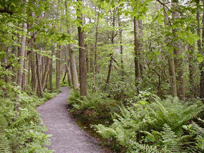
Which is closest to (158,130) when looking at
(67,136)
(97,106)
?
(67,136)

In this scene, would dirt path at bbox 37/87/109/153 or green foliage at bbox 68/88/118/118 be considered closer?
dirt path at bbox 37/87/109/153

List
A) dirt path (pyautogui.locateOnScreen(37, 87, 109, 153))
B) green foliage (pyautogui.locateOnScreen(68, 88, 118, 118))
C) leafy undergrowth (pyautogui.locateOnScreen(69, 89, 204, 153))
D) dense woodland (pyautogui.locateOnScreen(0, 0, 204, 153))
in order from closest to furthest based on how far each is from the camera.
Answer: dense woodland (pyautogui.locateOnScreen(0, 0, 204, 153)) → leafy undergrowth (pyautogui.locateOnScreen(69, 89, 204, 153)) → dirt path (pyautogui.locateOnScreen(37, 87, 109, 153)) → green foliage (pyautogui.locateOnScreen(68, 88, 118, 118))

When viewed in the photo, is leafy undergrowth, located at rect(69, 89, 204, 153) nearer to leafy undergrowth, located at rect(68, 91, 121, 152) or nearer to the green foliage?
leafy undergrowth, located at rect(68, 91, 121, 152)

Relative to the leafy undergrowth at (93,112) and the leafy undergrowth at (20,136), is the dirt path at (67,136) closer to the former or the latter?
the leafy undergrowth at (93,112)

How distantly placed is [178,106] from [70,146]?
3716 mm

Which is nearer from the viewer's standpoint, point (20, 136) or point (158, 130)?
point (20, 136)

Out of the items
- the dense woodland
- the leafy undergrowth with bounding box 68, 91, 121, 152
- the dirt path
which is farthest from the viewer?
the leafy undergrowth with bounding box 68, 91, 121, 152

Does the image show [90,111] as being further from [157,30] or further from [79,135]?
[157,30]

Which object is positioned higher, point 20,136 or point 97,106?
point 20,136

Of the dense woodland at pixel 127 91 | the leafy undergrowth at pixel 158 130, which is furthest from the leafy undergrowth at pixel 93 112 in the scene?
the leafy undergrowth at pixel 158 130

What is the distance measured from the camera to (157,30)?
22.9 ft

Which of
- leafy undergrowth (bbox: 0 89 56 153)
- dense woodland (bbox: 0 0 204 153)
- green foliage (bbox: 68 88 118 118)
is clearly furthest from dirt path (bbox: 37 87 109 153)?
green foliage (bbox: 68 88 118 118)

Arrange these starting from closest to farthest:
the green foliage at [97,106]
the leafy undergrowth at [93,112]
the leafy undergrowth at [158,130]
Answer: the leafy undergrowth at [158,130] < the leafy undergrowth at [93,112] < the green foliage at [97,106]

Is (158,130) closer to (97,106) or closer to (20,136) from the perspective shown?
(97,106)
